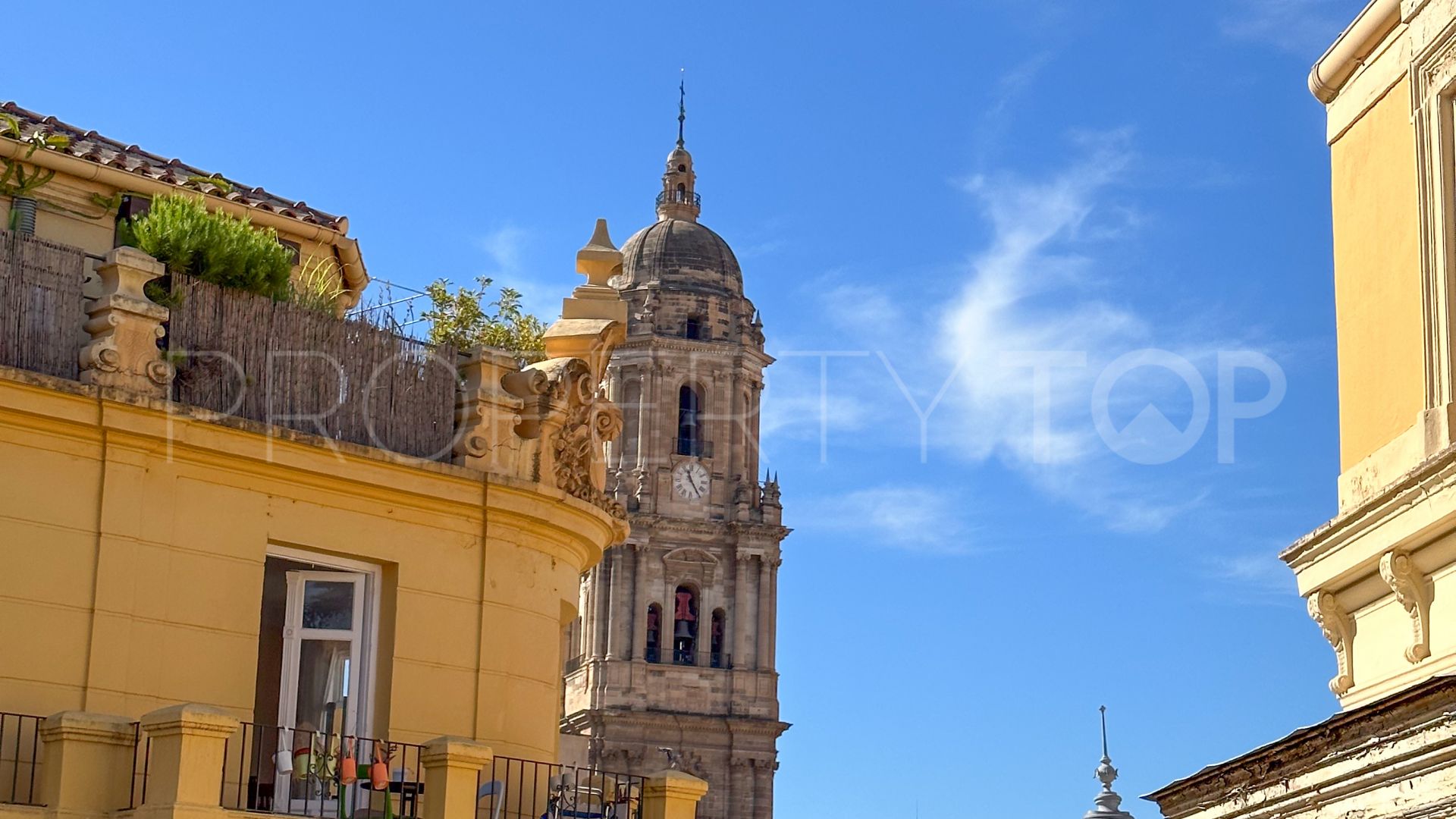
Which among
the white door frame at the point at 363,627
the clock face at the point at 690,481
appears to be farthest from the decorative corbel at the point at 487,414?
the clock face at the point at 690,481

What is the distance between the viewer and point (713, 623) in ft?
276

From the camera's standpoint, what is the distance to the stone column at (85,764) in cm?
1354

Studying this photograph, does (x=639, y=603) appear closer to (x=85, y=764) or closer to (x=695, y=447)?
(x=695, y=447)

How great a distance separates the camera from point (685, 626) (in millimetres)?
83938

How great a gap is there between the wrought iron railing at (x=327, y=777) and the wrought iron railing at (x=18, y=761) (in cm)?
147

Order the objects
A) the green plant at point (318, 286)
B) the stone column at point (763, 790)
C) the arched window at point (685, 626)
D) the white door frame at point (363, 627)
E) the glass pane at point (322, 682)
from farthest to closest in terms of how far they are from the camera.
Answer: the arched window at point (685, 626) → the stone column at point (763, 790) → the green plant at point (318, 286) → the glass pane at point (322, 682) → the white door frame at point (363, 627)

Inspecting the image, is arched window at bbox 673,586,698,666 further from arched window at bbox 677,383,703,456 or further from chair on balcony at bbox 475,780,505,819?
chair on balcony at bbox 475,780,505,819

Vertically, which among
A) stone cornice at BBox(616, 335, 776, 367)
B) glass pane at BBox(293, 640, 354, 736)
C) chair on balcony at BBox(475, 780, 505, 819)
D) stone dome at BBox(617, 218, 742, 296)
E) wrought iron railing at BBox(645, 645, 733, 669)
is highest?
stone dome at BBox(617, 218, 742, 296)

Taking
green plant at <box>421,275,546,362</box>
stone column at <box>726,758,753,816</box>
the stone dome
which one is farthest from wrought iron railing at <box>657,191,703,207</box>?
green plant at <box>421,275,546,362</box>

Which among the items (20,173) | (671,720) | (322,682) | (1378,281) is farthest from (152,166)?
(671,720)

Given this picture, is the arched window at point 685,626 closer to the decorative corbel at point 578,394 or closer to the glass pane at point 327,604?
the decorative corbel at point 578,394

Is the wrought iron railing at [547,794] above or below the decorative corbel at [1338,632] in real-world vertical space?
below

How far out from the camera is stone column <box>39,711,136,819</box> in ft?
44.4

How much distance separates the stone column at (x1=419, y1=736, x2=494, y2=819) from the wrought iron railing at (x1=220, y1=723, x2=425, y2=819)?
0.30 m
